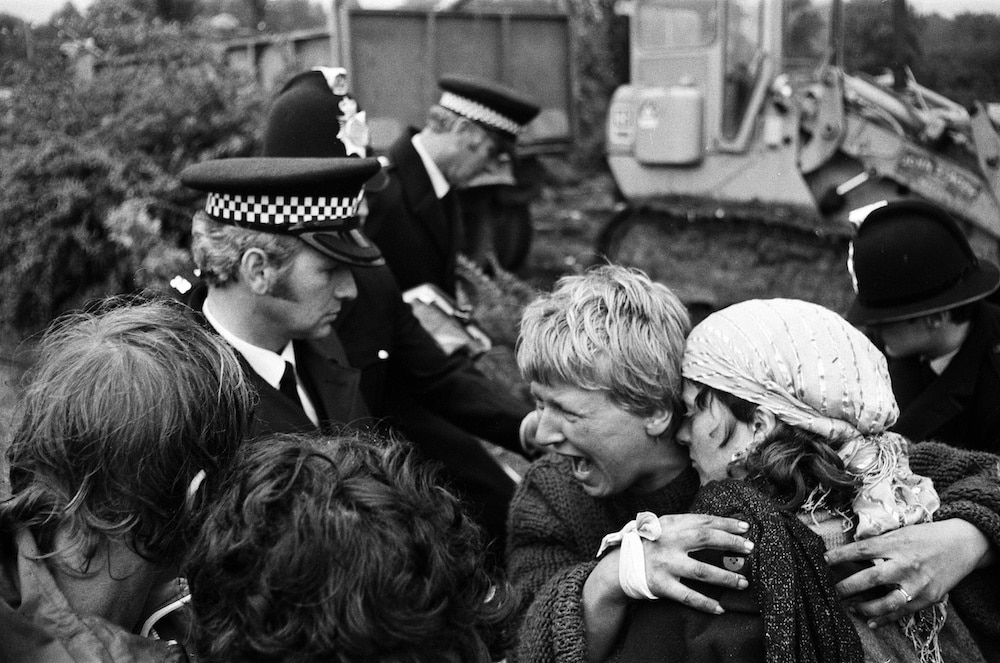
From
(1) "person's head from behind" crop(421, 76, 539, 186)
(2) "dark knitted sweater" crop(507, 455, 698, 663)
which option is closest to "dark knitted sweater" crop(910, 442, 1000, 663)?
(2) "dark knitted sweater" crop(507, 455, 698, 663)

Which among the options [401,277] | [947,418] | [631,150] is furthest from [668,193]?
[947,418]

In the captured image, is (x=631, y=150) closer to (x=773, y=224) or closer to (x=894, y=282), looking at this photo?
(x=773, y=224)

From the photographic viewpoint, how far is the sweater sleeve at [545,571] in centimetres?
180

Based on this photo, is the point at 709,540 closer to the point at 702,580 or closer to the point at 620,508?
the point at 702,580

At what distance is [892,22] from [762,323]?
7.70m

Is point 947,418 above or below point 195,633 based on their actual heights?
below

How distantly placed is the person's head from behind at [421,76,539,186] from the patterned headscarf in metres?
2.89

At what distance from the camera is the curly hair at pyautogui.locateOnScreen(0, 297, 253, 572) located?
4.58 ft

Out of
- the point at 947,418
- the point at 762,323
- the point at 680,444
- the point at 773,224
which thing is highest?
the point at 762,323

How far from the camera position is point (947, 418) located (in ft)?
9.18

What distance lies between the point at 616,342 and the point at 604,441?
0.20 meters

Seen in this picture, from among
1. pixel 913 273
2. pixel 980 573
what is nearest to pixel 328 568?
pixel 980 573

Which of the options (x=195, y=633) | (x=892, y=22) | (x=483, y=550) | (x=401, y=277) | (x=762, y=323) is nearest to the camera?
(x=195, y=633)

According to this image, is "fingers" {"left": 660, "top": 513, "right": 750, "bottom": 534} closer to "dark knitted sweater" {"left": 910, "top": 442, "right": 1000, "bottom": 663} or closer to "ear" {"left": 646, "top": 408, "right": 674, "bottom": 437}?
"ear" {"left": 646, "top": 408, "right": 674, "bottom": 437}
